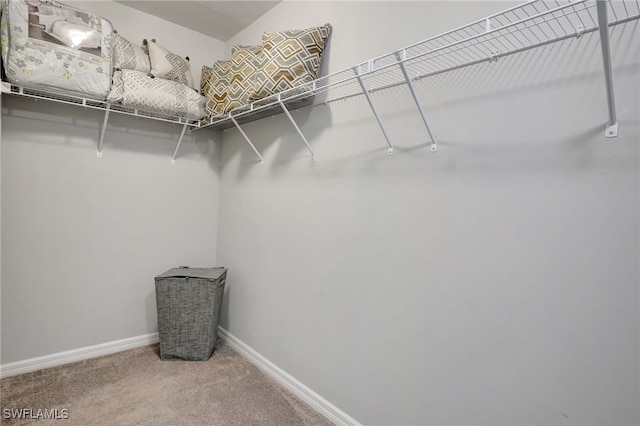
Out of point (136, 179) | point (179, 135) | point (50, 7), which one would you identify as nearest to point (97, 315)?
point (136, 179)

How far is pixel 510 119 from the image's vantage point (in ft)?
3.70

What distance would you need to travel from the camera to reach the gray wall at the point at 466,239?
0.96 metres

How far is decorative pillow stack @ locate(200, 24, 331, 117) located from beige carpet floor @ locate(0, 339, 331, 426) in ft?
5.34

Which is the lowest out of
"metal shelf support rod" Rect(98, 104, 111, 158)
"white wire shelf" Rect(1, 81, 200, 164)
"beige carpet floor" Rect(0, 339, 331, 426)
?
"beige carpet floor" Rect(0, 339, 331, 426)

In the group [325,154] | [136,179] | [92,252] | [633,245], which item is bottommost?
[92,252]

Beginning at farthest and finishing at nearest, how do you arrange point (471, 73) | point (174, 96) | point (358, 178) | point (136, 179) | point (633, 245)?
point (136, 179) → point (174, 96) → point (358, 178) → point (471, 73) → point (633, 245)

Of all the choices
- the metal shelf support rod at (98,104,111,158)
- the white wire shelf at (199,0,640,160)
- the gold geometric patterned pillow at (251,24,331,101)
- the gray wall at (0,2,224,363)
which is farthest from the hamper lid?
the gold geometric patterned pillow at (251,24,331,101)

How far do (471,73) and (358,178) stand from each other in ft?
2.08

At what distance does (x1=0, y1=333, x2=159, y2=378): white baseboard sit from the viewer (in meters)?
1.97

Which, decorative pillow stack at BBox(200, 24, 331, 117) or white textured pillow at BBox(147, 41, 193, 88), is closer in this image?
decorative pillow stack at BBox(200, 24, 331, 117)

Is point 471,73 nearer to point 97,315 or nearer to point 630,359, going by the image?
point 630,359

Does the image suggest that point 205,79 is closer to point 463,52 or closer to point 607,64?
point 463,52

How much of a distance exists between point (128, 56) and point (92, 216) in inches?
40.6

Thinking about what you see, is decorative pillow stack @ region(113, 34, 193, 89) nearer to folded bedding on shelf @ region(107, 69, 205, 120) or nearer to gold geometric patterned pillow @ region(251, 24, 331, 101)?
folded bedding on shelf @ region(107, 69, 205, 120)
